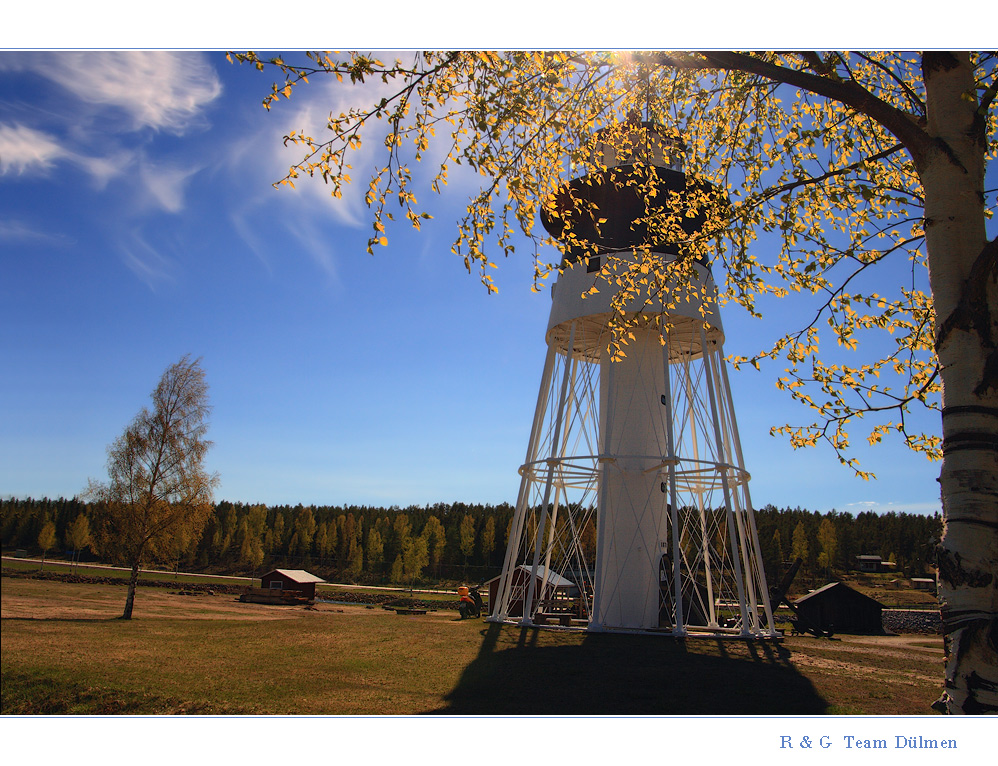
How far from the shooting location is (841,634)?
18.9 m

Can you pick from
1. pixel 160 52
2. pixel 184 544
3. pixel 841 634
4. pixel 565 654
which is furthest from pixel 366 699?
pixel 841 634

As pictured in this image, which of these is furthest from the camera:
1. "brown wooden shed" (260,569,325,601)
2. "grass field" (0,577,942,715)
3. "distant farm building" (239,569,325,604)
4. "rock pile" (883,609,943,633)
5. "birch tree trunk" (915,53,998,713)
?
"brown wooden shed" (260,569,325,601)

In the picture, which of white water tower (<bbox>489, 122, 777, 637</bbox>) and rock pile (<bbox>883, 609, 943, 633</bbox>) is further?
rock pile (<bbox>883, 609, 943, 633</bbox>)

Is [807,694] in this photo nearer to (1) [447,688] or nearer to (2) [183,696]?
(1) [447,688]

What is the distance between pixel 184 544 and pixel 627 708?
48.7 feet

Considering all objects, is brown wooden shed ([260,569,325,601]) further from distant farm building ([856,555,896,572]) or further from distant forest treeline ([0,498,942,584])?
distant farm building ([856,555,896,572])

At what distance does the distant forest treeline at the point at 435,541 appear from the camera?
45778 millimetres

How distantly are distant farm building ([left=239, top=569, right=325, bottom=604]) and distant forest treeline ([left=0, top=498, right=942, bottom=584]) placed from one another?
5639 mm

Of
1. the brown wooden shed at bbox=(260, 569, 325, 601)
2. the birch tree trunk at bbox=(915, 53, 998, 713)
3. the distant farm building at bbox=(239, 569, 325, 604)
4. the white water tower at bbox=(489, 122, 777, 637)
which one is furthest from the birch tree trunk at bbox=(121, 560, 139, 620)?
the brown wooden shed at bbox=(260, 569, 325, 601)

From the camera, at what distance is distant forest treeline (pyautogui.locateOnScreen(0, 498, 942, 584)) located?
4578 cm

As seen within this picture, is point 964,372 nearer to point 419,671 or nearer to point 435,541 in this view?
point 419,671

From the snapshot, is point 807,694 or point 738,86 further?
point 807,694

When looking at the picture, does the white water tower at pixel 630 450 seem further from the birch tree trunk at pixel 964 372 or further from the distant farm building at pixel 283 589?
the distant farm building at pixel 283 589

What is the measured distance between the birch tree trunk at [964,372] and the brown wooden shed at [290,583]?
101ft
